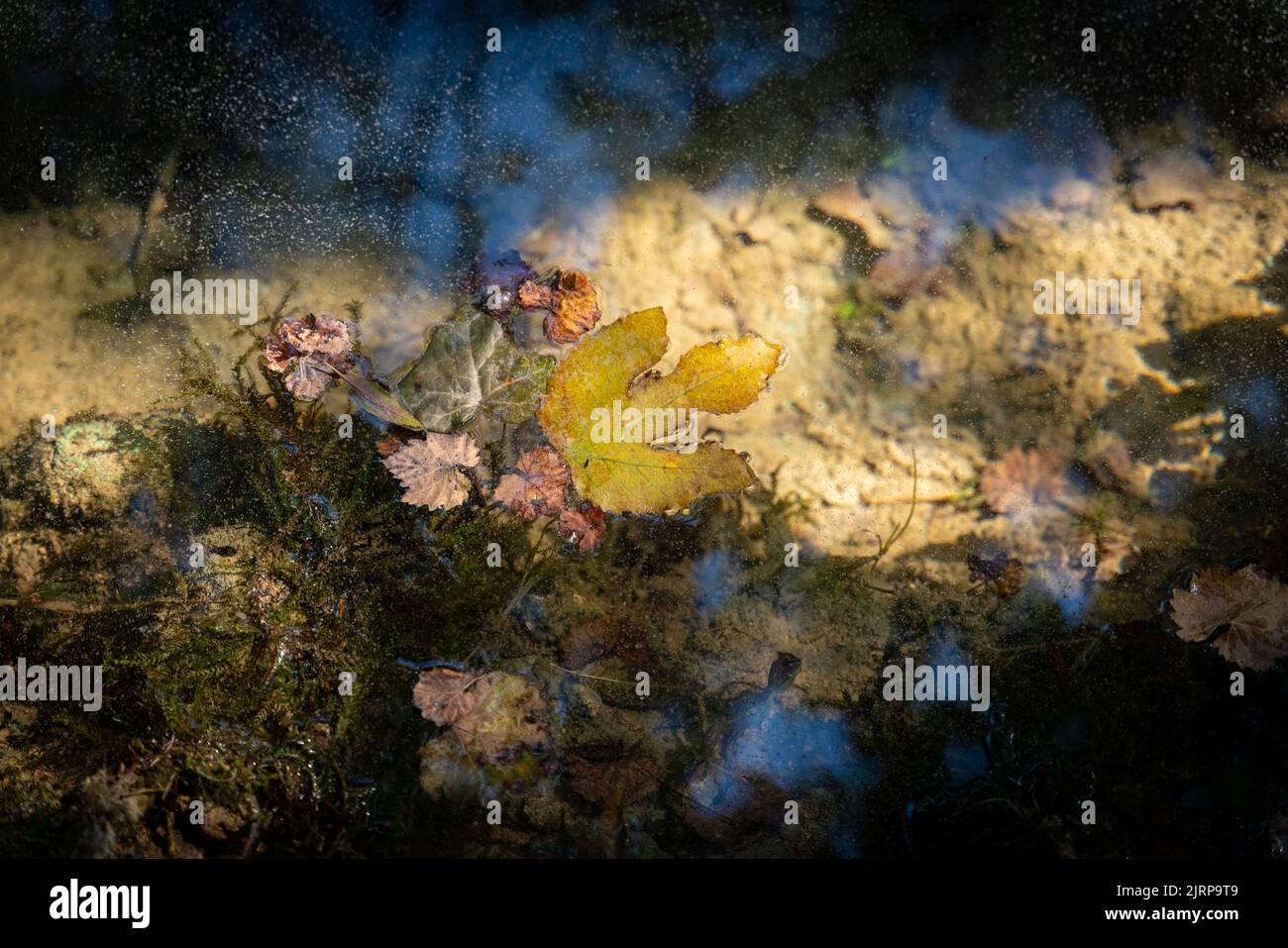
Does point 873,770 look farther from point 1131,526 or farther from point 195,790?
point 195,790

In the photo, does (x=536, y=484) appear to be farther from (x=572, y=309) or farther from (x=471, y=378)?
(x=572, y=309)
